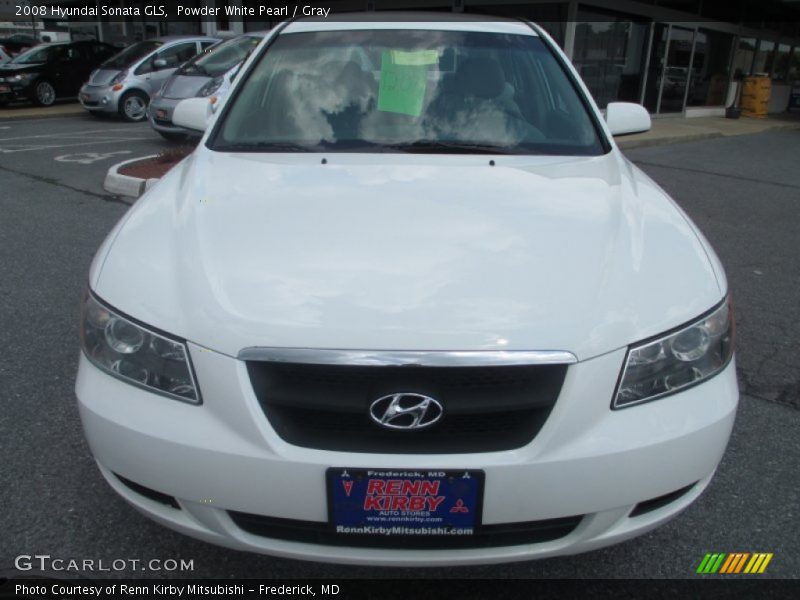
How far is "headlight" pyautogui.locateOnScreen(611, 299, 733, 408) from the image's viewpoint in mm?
1587

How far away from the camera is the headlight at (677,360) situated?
159 cm

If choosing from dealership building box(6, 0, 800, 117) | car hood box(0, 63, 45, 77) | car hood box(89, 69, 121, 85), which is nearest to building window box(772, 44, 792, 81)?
dealership building box(6, 0, 800, 117)

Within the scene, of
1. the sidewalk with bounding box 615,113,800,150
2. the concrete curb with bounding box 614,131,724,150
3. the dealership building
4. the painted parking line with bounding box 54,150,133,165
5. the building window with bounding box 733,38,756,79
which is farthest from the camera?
the building window with bounding box 733,38,756,79

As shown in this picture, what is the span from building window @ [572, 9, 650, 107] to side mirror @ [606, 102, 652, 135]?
11.1 m

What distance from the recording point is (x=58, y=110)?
1465 centimetres

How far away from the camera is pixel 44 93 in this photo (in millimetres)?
15266

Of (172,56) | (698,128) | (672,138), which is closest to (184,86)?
(172,56)

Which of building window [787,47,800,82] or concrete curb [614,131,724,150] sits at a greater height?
building window [787,47,800,82]

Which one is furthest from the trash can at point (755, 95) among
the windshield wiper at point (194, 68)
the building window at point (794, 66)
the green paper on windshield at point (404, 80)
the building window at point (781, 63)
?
the green paper on windshield at point (404, 80)

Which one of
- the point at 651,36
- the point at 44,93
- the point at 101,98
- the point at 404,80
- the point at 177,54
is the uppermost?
the point at 651,36

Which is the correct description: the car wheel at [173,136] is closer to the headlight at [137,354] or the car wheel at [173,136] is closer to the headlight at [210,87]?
the headlight at [210,87]

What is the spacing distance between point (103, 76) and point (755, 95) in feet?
56.1

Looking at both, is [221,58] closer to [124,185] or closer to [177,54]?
[177,54]

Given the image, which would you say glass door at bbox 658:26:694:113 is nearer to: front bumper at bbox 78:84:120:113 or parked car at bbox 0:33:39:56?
front bumper at bbox 78:84:120:113
